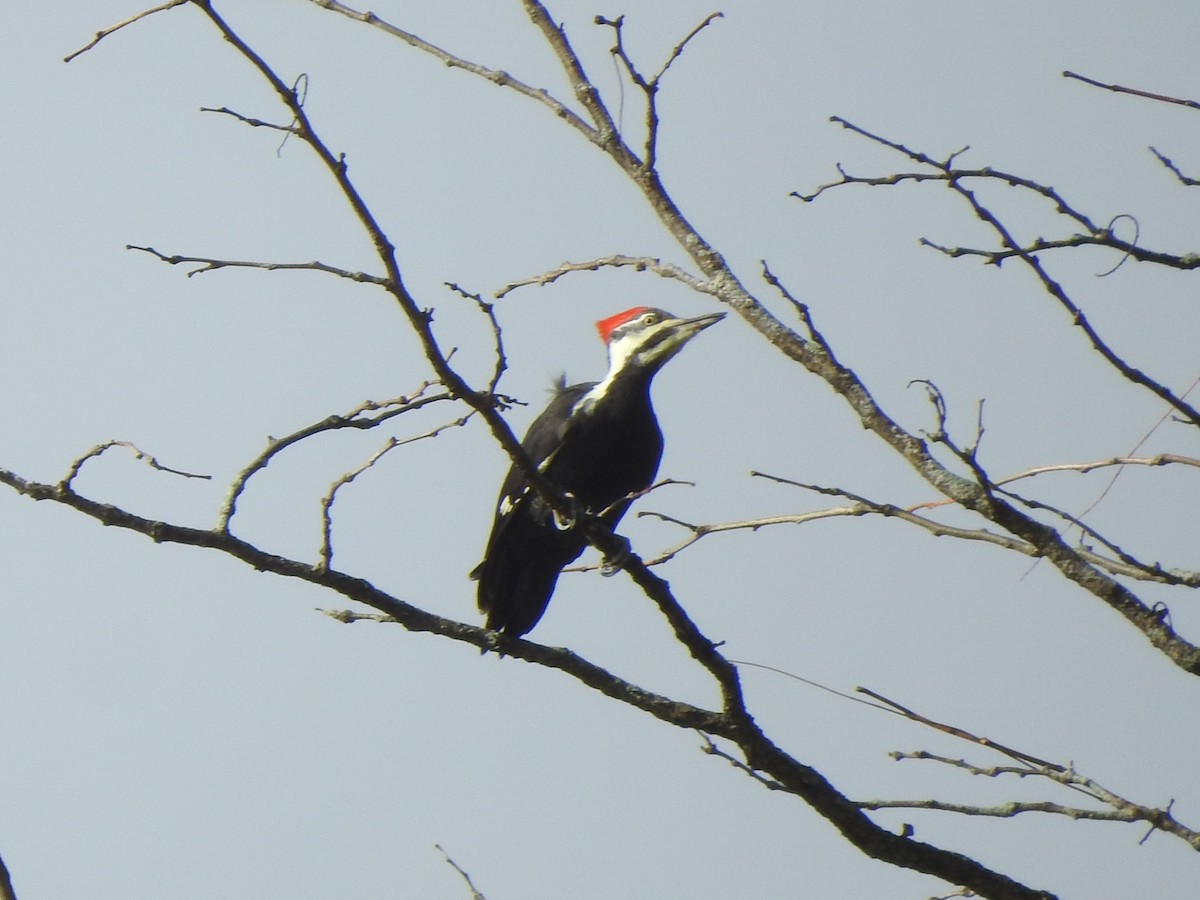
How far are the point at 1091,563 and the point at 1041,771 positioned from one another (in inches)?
15.2

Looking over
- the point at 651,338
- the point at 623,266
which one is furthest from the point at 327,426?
the point at 651,338

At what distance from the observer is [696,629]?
3.49 metres

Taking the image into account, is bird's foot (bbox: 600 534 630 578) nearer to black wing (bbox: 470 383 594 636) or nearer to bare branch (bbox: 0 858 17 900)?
black wing (bbox: 470 383 594 636)

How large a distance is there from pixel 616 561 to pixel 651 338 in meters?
2.18

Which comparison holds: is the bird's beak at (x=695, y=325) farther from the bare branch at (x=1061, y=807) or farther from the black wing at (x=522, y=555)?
the bare branch at (x=1061, y=807)

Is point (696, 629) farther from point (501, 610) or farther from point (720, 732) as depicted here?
point (501, 610)

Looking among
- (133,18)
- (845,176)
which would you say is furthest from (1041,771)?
(133,18)

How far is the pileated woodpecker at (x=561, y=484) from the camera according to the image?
17.2ft

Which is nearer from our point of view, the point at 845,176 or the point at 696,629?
the point at 845,176

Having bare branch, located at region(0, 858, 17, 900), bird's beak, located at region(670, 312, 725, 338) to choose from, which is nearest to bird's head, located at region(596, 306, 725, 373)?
bird's beak, located at region(670, 312, 725, 338)

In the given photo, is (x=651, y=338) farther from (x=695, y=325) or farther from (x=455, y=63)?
(x=455, y=63)

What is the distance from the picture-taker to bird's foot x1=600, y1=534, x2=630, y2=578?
357 cm

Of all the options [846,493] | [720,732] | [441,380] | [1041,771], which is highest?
[441,380]

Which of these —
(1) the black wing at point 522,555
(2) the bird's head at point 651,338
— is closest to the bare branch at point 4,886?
(1) the black wing at point 522,555
